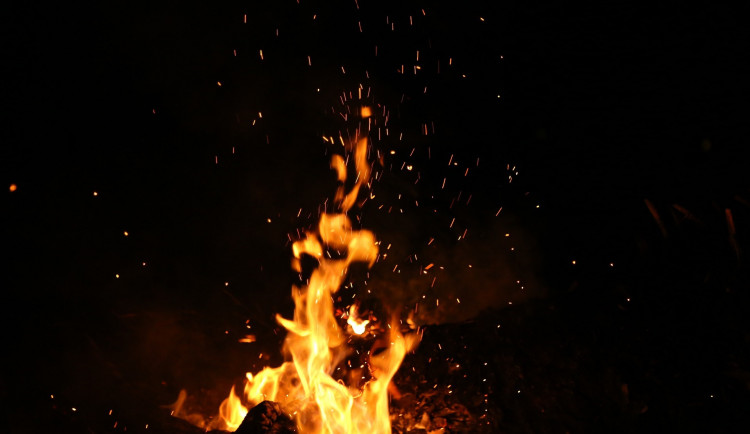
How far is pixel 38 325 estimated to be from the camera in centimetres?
409

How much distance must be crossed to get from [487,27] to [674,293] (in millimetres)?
2540

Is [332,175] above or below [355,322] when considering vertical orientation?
above

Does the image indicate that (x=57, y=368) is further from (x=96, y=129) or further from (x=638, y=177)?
(x=638, y=177)

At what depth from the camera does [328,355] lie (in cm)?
388

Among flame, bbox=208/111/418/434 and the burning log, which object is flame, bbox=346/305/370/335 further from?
the burning log

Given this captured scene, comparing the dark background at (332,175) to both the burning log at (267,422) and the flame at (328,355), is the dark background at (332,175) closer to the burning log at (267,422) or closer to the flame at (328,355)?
the flame at (328,355)

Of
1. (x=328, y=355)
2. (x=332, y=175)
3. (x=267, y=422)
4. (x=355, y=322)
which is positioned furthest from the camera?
(x=332, y=175)

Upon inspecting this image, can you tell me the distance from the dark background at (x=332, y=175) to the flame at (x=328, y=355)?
0.56 ft

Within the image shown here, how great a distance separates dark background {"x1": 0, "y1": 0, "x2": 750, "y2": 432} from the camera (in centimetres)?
373

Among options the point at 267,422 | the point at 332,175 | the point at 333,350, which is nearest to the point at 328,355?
the point at 333,350

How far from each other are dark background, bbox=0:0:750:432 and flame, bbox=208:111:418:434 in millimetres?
172

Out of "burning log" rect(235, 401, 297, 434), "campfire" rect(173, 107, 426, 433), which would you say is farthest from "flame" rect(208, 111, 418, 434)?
"burning log" rect(235, 401, 297, 434)

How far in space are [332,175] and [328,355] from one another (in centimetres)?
157

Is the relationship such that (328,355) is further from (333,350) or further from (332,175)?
(332,175)
